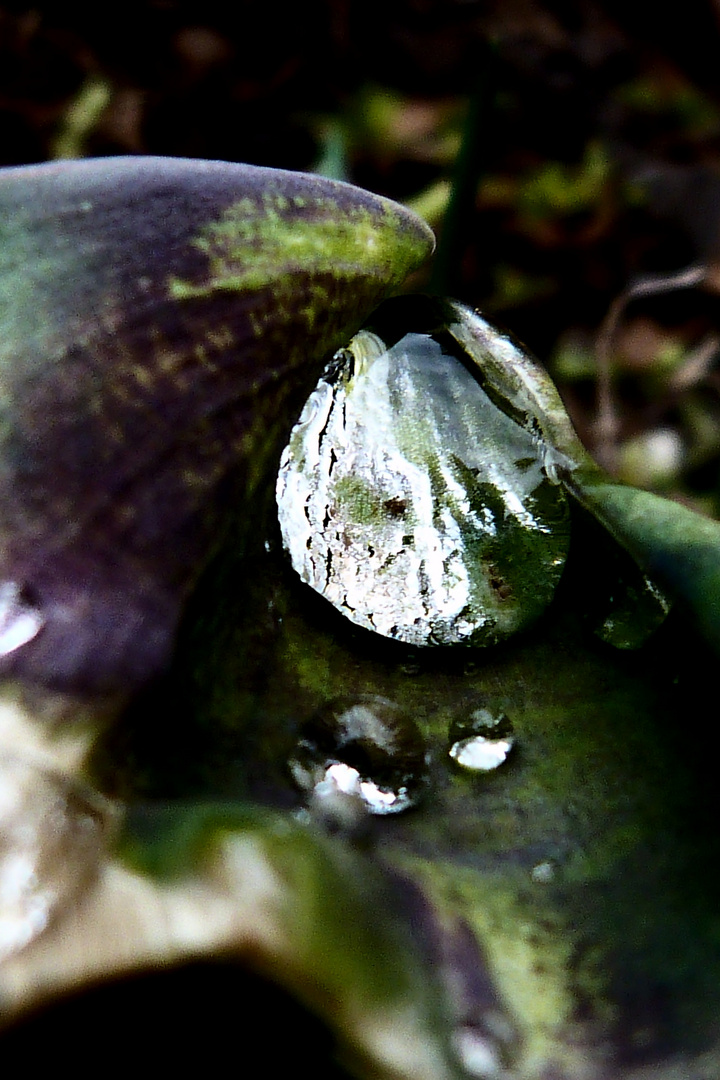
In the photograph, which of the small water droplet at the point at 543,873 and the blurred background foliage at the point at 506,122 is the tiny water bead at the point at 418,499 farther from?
the blurred background foliage at the point at 506,122

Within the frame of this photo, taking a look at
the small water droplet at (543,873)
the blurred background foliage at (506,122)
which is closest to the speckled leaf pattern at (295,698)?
the small water droplet at (543,873)

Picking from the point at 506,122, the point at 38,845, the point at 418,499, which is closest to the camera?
the point at 38,845

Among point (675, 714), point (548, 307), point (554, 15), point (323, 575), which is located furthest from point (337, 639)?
point (554, 15)

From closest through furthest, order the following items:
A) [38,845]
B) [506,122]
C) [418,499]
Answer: [38,845], [418,499], [506,122]

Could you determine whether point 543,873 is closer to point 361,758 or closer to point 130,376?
point 361,758

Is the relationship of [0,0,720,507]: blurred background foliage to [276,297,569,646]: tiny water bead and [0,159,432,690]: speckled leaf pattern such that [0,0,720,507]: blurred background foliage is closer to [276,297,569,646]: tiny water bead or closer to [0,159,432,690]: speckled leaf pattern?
[276,297,569,646]: tiny water bead

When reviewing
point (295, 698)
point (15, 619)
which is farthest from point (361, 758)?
point (15, 619)
